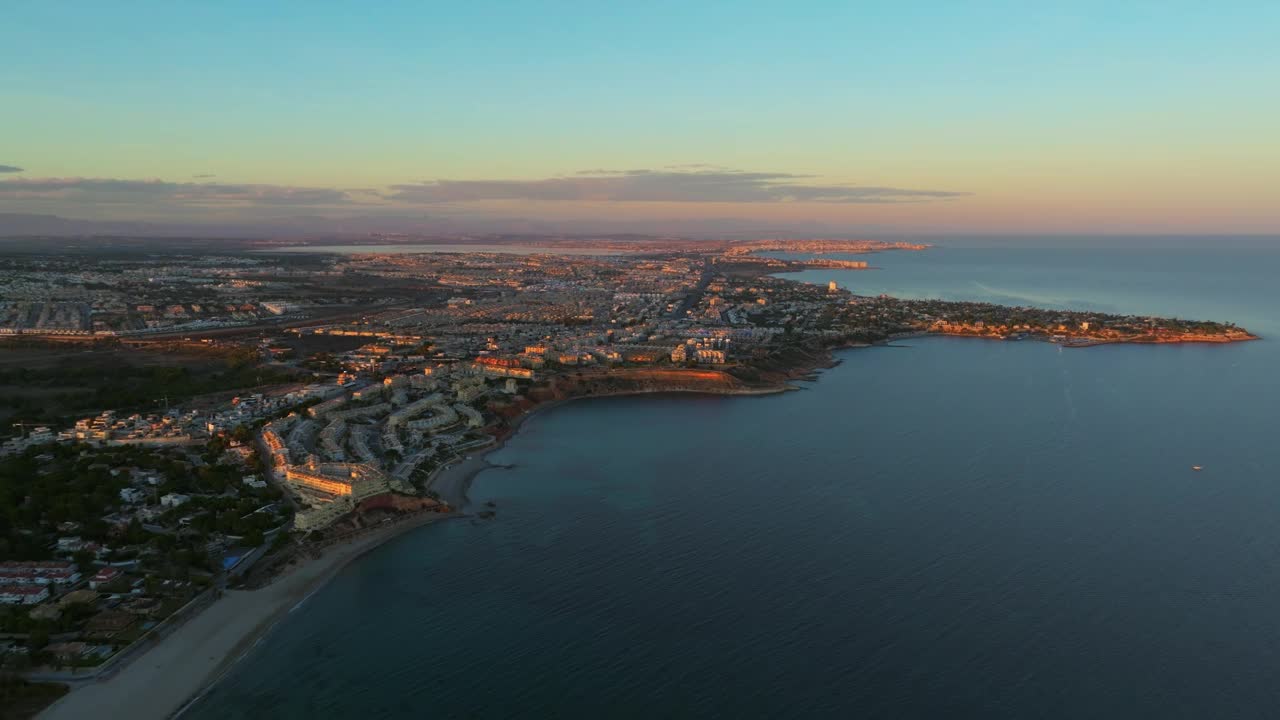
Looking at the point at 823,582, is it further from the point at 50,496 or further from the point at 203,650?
the point at 50,496

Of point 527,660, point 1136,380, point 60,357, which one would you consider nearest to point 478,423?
point 527,660

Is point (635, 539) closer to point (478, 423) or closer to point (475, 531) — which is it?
point (475, 531)

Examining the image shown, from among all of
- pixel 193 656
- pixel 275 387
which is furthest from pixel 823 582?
pixel 275 387

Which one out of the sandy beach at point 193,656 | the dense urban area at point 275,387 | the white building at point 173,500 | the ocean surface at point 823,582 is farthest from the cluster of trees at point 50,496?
the ocean surface at point 823,582

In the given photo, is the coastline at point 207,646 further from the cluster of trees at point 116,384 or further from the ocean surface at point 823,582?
the cluster of trees at point 116,384

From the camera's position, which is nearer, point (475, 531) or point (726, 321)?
point (475, 531)

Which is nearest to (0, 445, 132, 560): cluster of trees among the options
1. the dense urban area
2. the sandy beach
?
the dense urban area
